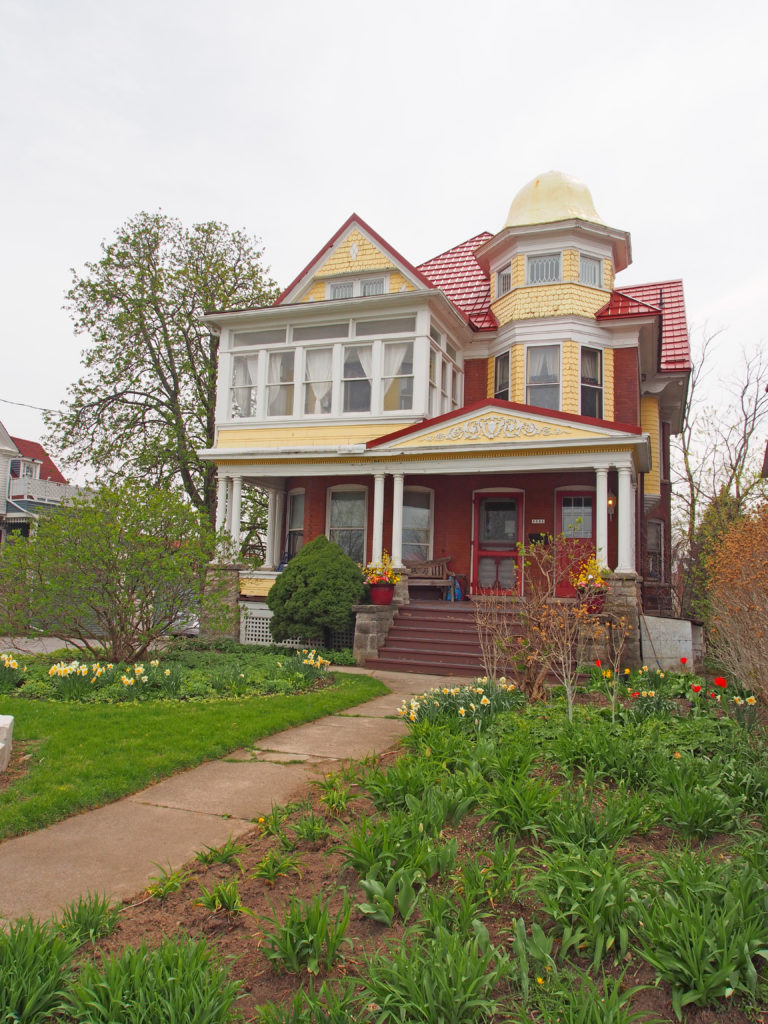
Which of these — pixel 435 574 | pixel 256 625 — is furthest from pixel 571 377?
pixel 256 625

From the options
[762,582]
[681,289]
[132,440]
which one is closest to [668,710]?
[762,582]

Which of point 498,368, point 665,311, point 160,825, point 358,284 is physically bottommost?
point 160,825

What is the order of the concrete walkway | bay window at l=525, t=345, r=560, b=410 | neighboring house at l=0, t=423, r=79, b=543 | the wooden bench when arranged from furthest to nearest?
neighboring house at l=0, t=423, r=79, b=543, bay window at l=525, t=345, r=560, b=410, the wooden bench, the concrete walkway

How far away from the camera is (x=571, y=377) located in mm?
16750

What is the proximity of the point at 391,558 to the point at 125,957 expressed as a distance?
503 inches

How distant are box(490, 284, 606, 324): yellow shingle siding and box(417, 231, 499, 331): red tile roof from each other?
99 cm

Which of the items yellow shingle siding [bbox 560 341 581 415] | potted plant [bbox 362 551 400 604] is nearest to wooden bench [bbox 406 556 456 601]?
potted plant [bbox 362 551 400 604]

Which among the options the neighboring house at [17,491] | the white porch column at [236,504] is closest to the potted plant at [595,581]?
the white porch column at [236,504]

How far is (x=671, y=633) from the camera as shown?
12.8 m

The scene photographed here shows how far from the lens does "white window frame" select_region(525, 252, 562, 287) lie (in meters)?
17.3

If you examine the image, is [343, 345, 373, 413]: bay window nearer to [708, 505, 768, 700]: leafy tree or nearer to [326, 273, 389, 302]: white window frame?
[326, 273, 389, 302]: white window frame

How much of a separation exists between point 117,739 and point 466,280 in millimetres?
17086

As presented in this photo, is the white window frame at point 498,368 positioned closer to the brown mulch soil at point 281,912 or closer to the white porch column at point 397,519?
the white porch column at point 397,519

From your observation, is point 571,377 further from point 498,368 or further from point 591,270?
point 591,270
